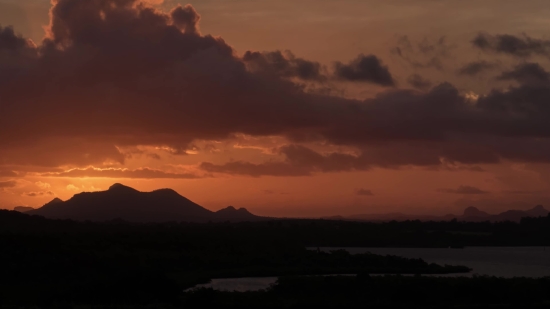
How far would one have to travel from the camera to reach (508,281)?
84.3 meters

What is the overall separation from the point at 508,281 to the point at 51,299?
51.5 meters

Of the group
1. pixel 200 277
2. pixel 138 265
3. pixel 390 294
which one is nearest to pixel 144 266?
pixel 138 265

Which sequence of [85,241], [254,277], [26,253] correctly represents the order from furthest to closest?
[85,241]
[254,277]
[26,253]

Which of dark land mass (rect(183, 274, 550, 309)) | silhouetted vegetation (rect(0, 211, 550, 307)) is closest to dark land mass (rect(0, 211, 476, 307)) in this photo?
silhouetted vegetation (rect(0, 211, 550, 307))

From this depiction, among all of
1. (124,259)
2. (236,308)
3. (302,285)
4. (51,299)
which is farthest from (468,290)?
(124,259)

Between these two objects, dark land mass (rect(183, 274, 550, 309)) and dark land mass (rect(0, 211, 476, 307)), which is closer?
dark land mass (rect(183, 274, 550, 309))

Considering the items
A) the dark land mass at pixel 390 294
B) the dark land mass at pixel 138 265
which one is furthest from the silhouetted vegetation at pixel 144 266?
the dark land mass at pixel 390 294

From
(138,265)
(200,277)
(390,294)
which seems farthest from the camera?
(138,265)

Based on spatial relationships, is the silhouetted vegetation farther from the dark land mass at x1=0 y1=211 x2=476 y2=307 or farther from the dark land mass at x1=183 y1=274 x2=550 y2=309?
the dark land mass at x1=183 y1=274 x2=550 y2=309

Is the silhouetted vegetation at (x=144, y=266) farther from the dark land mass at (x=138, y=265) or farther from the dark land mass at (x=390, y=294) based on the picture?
the dark land mass at (x=390, y=294)

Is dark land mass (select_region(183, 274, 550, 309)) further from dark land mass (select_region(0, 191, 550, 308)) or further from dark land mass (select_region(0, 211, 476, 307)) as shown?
dark land mass (select_region(0, 211, 476, 307))

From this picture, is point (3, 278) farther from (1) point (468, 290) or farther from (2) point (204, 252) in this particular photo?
(1) point (468, 290)

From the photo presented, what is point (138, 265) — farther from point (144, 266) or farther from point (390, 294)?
point (390, 294)

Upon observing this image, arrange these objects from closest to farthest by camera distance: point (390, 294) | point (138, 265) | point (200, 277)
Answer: point (390, 294) → point (200, 277) → point (138, 265)
